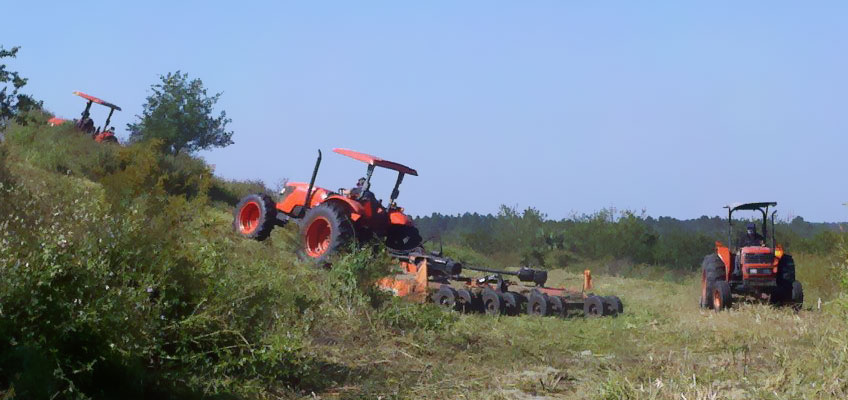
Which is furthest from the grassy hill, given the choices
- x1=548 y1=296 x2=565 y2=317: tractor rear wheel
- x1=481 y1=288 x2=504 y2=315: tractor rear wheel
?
x1=548 y1=296 x2=565 y2=317: tractor rear wheel

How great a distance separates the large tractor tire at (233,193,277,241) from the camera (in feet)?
51.9

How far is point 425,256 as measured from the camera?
14188mm

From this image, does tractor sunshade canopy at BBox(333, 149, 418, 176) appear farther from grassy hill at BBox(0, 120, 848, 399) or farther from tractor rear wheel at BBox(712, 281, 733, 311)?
tractor rear wheel at BBox(712, 281, 733, 311)

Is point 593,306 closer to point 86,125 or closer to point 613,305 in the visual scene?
point 613,305

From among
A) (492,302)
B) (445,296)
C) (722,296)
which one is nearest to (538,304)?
(492,302)

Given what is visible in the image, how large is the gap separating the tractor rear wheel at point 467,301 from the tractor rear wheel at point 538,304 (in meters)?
0.75

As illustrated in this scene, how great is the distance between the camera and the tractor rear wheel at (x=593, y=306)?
12.9m

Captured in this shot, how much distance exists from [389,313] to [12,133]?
14951 mm

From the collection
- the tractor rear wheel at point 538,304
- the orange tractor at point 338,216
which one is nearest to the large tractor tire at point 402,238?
the orange tractor at point 338,216

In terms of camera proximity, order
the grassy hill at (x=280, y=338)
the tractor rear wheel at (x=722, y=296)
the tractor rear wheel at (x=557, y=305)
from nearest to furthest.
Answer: the grassy hill at (x=280, y=338) → the tractor rear wheel at (x=557, y=305) → the tractor rear wheel at (x=722, y=296)

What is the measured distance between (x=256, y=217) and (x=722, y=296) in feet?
26.0

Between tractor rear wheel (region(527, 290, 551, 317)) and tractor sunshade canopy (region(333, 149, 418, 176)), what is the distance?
10.6ft

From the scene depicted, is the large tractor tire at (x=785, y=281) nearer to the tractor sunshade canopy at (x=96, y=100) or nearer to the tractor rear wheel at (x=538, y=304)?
the tractor rear wheel at (x=538, y=304)

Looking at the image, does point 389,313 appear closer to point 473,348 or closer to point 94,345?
point 473,348
